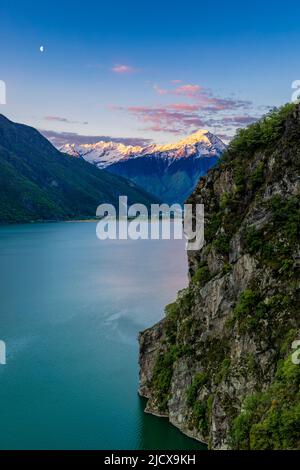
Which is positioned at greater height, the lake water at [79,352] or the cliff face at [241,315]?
the cliff face at [241,315]

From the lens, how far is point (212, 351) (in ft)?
122

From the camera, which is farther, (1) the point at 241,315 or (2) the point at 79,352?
(2) the point at 79,352

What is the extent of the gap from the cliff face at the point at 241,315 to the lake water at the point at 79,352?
337 centimetres

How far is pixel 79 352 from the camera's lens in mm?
53438

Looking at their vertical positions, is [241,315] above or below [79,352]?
above

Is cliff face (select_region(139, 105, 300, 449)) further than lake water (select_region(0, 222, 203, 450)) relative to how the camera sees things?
No

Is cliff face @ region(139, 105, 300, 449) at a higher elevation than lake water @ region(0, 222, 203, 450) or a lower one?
higher

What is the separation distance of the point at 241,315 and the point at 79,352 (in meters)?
24.3

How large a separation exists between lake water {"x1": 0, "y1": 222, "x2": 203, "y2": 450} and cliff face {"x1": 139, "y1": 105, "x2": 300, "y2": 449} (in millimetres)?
3370

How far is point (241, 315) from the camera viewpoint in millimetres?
34500

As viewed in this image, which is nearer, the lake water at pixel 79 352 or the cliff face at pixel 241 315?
the cliff face at pixel 241 315

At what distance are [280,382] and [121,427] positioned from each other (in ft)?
46.4

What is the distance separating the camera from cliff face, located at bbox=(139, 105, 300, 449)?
98.0ft

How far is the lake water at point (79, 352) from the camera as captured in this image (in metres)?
37.2
